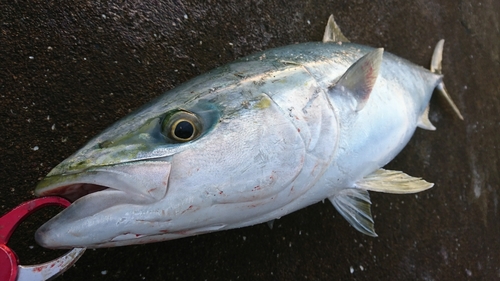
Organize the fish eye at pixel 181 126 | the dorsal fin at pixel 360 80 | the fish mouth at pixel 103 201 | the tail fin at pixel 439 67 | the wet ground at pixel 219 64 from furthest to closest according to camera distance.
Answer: the tail fin at pixel 439 67 < the wet ground at pixel 219 64 < the dorsal fin at pixel 360 80 < the fish eye at pixel 181 126 < the fish mouth at pixel 103 201

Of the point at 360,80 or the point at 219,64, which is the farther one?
the point at 219,64

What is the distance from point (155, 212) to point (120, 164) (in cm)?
18

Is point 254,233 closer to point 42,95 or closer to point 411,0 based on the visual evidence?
point 42,95

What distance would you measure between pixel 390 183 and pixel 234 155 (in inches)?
36.3

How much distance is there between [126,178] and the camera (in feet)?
3.50

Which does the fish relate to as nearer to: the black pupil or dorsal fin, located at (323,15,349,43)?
the black pupil

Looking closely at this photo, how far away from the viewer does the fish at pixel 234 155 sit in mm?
1074

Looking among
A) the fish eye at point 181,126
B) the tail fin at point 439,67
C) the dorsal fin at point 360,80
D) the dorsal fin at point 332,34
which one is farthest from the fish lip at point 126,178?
the tail fin at point 439,67

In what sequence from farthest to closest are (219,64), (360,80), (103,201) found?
1. (219,64)
2. (360,80)
3. (103,201)

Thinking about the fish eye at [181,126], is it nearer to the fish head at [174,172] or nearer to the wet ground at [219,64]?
the fish head at [174,172]

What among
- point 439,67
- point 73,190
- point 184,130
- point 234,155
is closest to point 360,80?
point 234,155

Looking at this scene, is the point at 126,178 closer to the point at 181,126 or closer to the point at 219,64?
the point at 181,126

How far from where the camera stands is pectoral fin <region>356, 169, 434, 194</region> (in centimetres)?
169

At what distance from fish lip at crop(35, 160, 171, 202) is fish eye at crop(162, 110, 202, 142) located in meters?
0.10
